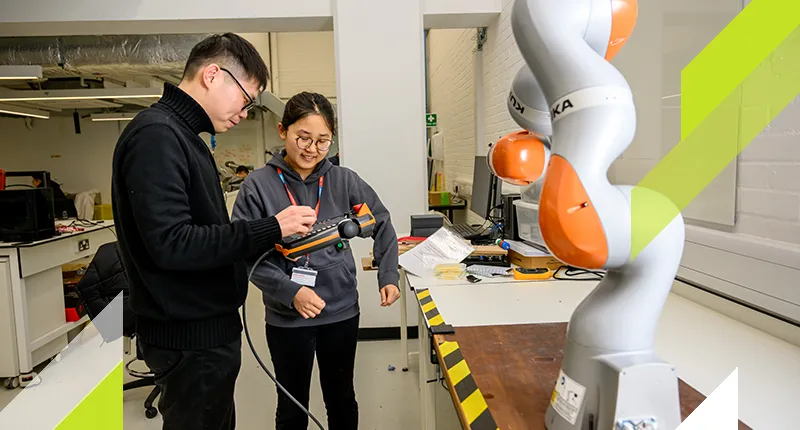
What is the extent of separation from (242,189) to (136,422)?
162 centimetres

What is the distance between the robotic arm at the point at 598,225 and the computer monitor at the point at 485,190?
5.40 ft

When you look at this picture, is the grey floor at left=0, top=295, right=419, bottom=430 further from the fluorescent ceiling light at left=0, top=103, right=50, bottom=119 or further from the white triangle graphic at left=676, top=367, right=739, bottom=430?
the fluorescent ceiling light at left=0, top=103, right=50, bottom=119

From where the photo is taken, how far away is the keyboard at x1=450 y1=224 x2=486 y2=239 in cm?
257

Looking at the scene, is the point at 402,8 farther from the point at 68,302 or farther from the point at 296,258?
the point at 68,302

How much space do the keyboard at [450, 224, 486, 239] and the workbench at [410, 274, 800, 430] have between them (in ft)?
2.84

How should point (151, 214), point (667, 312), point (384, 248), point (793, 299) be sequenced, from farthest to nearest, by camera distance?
point (384, 248), point (667, 312), point (793, 299), point (151, 214)

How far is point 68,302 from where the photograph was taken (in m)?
3.50

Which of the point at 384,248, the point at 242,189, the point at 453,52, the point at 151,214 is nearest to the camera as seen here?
the point at 151,214

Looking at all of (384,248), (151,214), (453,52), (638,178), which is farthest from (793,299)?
(453,52)

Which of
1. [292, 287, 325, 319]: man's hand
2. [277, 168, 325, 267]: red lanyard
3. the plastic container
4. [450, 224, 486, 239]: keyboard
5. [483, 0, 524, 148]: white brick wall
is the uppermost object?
[483, 0, 524, 148]: white brick wall

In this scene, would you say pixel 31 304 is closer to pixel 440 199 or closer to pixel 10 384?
pixel 10 384

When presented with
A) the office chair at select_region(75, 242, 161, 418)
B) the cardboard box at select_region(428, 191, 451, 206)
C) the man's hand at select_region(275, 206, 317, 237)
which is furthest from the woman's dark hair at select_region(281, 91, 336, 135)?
the cardboard box at select_region(428, 191, 451, 206)

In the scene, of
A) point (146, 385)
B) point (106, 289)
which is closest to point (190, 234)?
point (106, 289)

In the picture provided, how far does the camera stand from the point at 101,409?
56 cm
